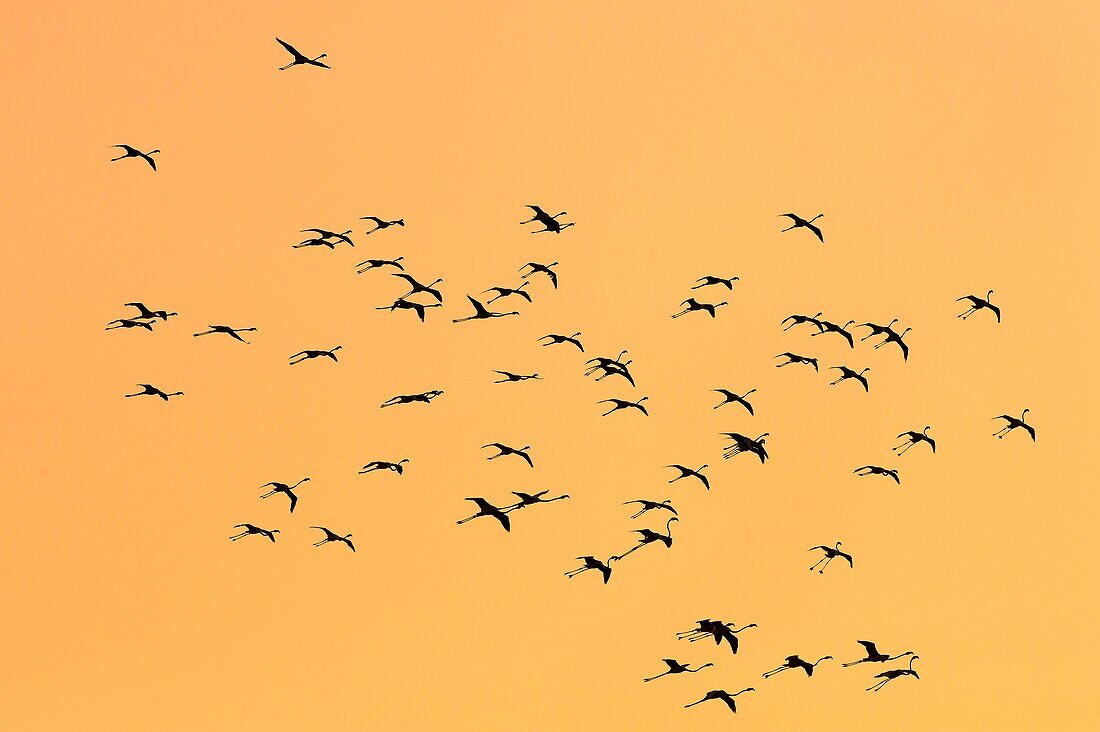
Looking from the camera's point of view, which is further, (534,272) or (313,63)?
(534,272)

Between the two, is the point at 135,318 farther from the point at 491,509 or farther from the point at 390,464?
the point at 491,509

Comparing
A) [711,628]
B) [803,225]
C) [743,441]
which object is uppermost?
[803,225]

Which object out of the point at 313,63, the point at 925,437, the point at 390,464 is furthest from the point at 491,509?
the point at 925,437

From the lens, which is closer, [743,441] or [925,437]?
[743,441]

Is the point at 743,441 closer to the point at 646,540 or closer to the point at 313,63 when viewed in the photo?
the point at 646,540

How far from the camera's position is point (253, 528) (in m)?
103

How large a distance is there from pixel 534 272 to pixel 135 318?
18766 mm

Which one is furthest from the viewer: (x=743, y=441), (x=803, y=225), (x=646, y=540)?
(x=803, y=225)

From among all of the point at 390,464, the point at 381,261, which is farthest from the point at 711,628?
the point at 381,261

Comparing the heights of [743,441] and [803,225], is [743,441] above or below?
below

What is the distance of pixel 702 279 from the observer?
10612 centimetres

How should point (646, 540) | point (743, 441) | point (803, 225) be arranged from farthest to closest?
point (803, 225)
point (646, 540)
point (743, 441)

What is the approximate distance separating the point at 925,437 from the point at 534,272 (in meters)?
23.4

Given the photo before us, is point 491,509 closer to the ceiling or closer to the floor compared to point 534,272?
closer to the floor
